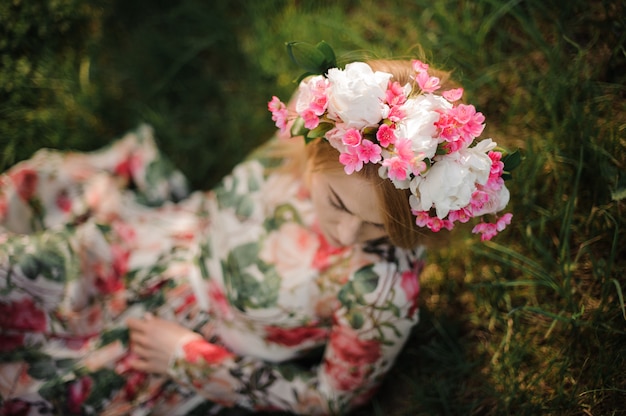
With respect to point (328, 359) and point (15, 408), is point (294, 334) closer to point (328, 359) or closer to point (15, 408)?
point (328, 359)

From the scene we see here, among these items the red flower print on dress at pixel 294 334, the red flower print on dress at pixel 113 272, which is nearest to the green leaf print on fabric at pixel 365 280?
the red flower print on dress at pixel 294 334

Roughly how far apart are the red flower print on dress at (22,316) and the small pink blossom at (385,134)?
49.6 inches

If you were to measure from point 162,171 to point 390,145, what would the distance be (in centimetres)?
135

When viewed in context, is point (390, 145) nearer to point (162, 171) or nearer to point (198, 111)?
point (162, 171)

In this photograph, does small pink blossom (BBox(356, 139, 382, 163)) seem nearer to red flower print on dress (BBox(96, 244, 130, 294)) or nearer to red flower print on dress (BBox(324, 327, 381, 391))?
red flower print on dress (BBox(324, 327, 381, 391))

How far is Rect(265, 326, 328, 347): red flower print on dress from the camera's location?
1.60 metres

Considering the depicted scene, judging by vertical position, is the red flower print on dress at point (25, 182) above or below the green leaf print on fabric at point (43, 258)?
above

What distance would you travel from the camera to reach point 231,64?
8.86 ft

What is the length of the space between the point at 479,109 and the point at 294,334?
1165 millimetres

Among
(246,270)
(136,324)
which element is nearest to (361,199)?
(246,270)

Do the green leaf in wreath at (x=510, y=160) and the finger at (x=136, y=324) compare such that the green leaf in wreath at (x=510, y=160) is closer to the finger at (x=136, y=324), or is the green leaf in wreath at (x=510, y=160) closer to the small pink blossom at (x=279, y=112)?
the small pink blossom at (x=279, y=112)

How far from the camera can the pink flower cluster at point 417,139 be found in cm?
103

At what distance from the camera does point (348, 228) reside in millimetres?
1351

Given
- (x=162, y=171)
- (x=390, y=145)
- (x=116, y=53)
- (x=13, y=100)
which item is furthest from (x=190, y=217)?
(x=390, y=145)
